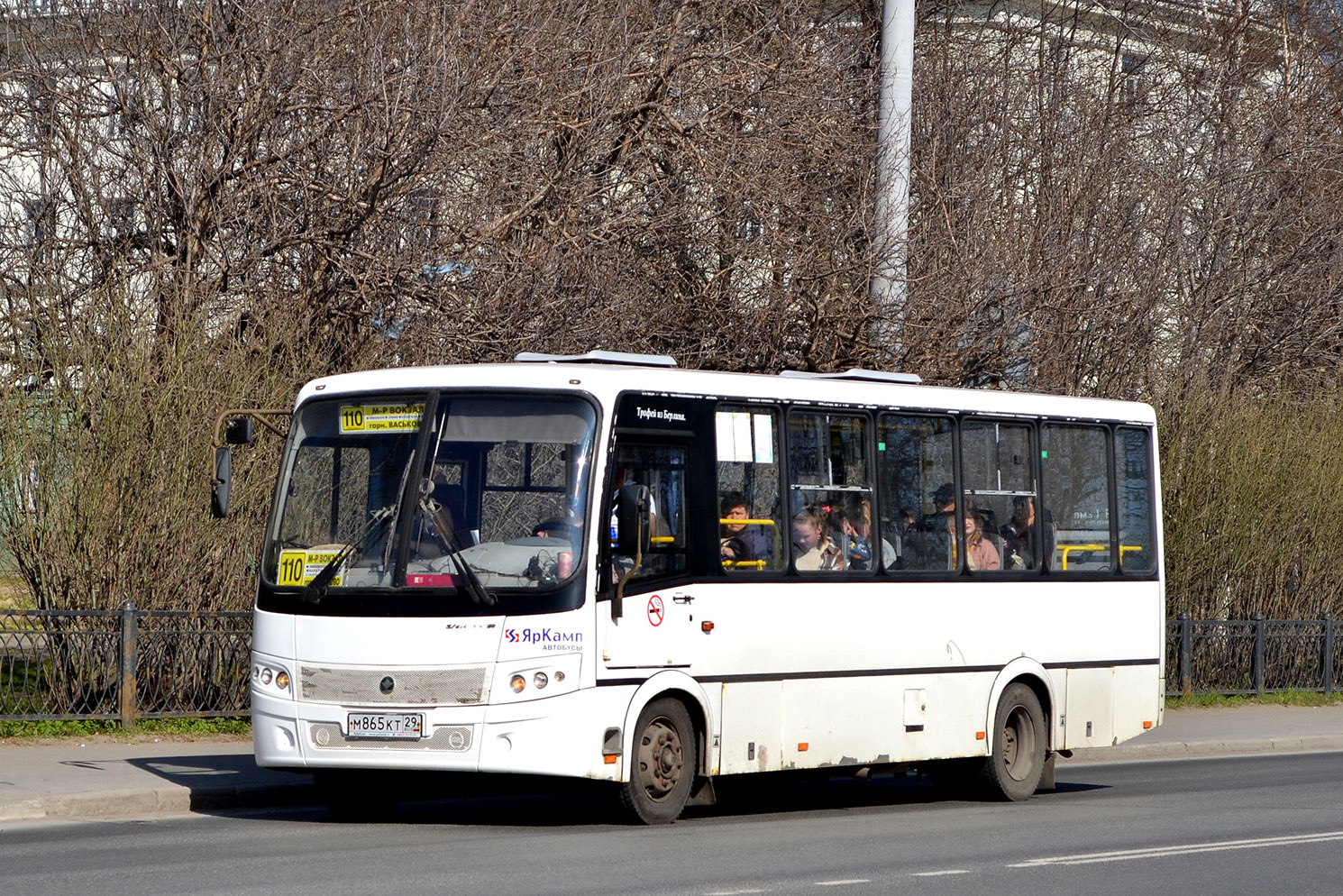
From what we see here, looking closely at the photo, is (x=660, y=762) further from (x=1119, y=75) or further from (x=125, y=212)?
(x=1119, y=75)

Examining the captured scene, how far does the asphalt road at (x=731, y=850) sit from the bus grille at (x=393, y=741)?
530 mm

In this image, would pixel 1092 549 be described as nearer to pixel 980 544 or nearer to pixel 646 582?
pixel 980 544

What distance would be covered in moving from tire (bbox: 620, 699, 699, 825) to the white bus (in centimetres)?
2

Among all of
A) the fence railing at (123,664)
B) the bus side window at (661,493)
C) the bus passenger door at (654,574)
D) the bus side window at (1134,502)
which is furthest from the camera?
the fence railing at (123,664)

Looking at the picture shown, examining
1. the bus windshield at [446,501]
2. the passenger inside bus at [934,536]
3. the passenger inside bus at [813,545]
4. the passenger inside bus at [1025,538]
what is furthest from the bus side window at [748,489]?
the passenger inside bus at [1025,538]

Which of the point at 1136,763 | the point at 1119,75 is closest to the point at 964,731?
the point at 1136,763

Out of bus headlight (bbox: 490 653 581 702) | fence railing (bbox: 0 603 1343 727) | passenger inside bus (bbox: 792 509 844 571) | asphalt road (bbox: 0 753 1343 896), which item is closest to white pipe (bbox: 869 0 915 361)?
asphalt road (bbox: 0 753 1343 896)

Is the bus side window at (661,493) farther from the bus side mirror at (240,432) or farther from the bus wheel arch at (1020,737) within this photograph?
the bus wheel arch at (1020,737)

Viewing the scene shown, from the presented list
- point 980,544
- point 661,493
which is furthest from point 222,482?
point 980,544

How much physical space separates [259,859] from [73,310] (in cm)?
879

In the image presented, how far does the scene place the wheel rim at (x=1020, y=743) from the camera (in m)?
15.0

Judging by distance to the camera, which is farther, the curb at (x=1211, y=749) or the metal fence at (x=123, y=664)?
the curb at (x=1211, y=749)

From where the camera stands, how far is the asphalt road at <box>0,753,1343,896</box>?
9492 millimetres

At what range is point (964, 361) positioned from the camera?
74.7ft
